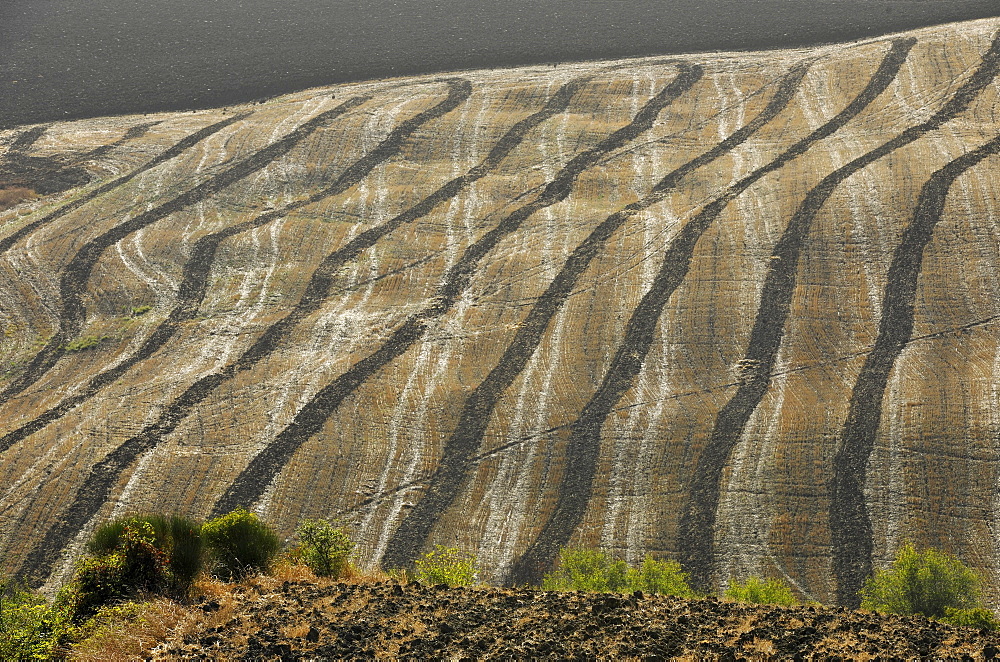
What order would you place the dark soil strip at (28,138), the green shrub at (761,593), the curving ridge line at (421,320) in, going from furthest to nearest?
the dark soil strip at (28,138) < the curving ridge line at (421,320) < the green shrub at (761,593)

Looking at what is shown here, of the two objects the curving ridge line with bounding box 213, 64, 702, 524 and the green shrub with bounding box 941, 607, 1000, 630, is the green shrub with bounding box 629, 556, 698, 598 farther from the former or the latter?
the curving ridge line with bounding box 213, 64, 702, 524

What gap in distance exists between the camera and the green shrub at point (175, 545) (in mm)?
18250

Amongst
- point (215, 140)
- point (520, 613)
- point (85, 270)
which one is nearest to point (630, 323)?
point (520, 613)

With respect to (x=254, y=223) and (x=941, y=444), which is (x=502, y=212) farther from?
(x=941, y=444)

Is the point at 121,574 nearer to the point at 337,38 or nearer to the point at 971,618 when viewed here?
the point at 971,618

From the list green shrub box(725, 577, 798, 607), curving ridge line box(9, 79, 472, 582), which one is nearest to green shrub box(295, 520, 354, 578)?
green shrub box(725, 577, 798, 607)

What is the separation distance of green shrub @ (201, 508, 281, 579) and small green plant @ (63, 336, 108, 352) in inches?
816

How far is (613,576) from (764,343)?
13.5 m

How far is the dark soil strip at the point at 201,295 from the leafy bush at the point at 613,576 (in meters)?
15.7

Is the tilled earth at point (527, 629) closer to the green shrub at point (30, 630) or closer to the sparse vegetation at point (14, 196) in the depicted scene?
Answer: the green shrub at point (30, 630)

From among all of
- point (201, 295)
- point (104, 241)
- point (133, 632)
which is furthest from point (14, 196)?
point (133, 632)

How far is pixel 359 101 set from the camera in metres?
53.4

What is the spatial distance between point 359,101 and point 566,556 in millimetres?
Result: 36679

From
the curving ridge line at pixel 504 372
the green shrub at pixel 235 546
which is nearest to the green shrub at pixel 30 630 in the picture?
the green shrub at pixel 235 546
